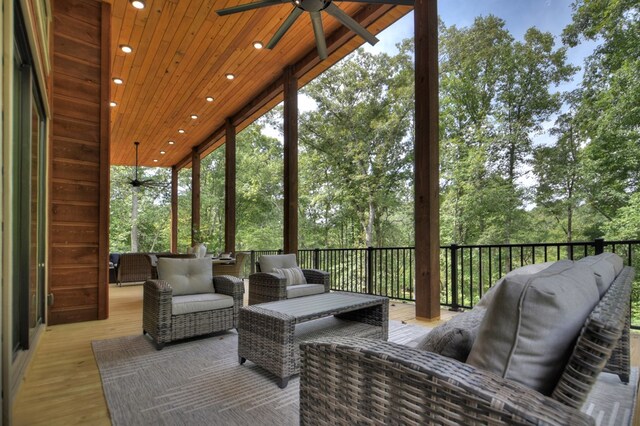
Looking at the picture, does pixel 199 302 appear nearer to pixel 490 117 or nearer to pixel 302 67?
pixel 302 67

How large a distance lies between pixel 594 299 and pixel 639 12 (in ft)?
29.1

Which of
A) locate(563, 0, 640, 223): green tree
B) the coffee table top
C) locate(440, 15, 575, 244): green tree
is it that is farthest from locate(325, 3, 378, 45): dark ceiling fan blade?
locate(563, 0, 640, 223): green tree

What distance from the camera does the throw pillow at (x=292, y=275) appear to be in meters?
3.79

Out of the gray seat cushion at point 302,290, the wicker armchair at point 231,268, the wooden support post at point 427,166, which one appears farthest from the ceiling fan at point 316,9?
the wicker armchair at point 231,268

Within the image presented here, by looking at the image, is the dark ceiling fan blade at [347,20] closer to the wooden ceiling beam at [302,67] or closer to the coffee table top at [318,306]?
the wooden ceiling beam at [302,67]

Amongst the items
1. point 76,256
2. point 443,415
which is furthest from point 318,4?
point 76,256

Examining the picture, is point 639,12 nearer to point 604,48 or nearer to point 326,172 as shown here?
point 604,48

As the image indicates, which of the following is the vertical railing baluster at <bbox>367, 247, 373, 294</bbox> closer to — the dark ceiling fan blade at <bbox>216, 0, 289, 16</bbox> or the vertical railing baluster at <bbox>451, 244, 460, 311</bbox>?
the vertical railing baluster at <bbox>451, 244, 460, 311</bbox>

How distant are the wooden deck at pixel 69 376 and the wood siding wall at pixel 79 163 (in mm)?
408

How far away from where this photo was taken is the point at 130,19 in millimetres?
4156

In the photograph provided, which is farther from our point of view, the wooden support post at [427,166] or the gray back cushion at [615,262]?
the wooden support post at [427,166]

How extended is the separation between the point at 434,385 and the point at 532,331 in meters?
0.26

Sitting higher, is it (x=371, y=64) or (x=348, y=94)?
(x=371, y=64)

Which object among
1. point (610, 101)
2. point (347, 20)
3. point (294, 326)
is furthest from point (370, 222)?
point (294, 326)
